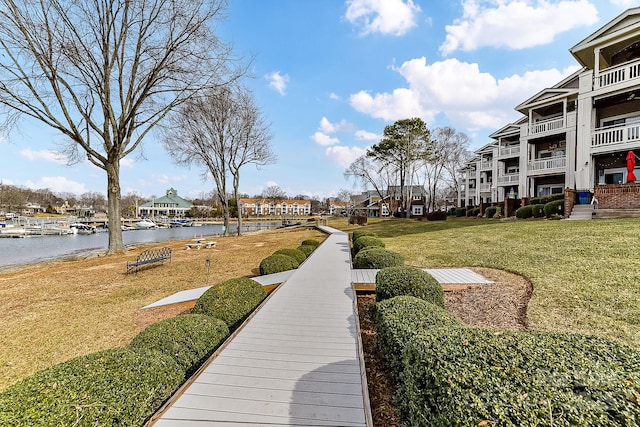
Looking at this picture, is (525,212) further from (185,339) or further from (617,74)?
(185,339)

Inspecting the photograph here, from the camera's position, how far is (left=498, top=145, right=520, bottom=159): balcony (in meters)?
22.6

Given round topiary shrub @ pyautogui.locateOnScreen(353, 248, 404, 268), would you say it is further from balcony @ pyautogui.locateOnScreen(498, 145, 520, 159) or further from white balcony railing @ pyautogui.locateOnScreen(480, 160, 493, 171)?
white balcony railing @ pyautogui.locateOnScreen(480, 160, 493, 171)

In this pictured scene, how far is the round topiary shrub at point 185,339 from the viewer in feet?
10.0

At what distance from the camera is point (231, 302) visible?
15.5 feet

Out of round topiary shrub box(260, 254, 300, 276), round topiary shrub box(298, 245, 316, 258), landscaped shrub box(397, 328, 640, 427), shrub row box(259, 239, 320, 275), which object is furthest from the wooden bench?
landscaped shrub box(397, 328, 640, 427)

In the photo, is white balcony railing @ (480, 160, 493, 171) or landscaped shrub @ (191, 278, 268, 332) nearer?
landscaped shrub @ (191, 278, 268, 332)

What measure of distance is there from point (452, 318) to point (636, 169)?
18217 mm

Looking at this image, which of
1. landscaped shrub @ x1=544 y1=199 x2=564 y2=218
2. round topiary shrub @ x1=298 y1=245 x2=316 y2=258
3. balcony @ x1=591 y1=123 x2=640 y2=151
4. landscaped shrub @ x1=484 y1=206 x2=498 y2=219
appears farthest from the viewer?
landscaped shrub @ x1=484 y1=206 x2=498 y2=219

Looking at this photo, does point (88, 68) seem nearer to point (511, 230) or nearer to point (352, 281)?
point (352, 281)

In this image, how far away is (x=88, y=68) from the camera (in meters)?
12.6

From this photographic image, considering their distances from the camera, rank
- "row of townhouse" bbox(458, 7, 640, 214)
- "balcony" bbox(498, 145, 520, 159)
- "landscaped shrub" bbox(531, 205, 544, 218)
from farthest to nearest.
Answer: "balcony" bbox(498, 145, 520, 159), "landscaped shrub" bbox(531, 205, 544, 218), "row of townhouse" bbox(458, 7, 640, 214)

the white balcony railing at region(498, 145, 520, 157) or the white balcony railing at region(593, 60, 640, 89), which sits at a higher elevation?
the white balcony railing at region(593, 60, 640, 89)

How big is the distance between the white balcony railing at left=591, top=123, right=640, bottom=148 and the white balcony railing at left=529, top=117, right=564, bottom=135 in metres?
3.24

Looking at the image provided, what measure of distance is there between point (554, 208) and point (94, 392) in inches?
712
